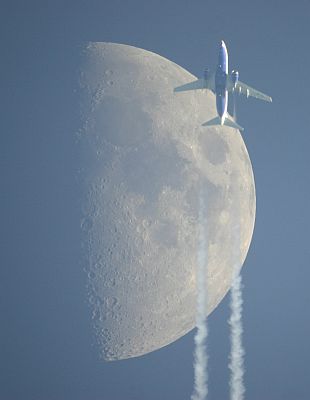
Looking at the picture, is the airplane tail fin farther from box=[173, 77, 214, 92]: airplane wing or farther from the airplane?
box=[173, 77, 214, 92]: airplane wing

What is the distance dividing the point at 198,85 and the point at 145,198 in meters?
12.9

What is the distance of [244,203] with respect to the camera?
41500 millimetres

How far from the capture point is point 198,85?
41.6m

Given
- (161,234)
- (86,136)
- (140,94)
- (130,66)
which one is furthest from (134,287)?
(130,66)

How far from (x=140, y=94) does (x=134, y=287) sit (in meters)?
14.2

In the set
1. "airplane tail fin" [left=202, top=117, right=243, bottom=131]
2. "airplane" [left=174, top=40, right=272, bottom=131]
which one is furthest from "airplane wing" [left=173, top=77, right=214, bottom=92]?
"airplane tail fin" [left=202, top=117, right=243, bottom=131]

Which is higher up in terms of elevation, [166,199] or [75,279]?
[166,199]

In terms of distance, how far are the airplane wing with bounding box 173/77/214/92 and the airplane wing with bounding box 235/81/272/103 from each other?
2794 mm

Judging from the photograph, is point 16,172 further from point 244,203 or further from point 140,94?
point 244,203

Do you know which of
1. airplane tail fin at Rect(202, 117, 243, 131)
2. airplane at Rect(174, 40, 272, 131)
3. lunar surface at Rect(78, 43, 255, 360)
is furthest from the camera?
airplane at Rect(174, 40, 272, 131)

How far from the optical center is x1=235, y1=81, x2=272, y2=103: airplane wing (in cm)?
4441

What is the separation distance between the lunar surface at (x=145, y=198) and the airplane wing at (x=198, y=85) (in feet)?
1.77

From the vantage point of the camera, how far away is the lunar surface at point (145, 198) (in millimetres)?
33781

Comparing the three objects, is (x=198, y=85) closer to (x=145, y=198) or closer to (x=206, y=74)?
(x=206, y=74)
